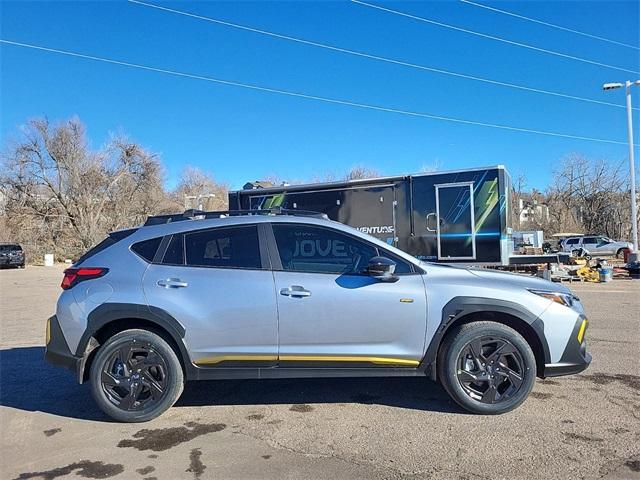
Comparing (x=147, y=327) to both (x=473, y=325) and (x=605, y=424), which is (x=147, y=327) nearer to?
(x=473, y=325)

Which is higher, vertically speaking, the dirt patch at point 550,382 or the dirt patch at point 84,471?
the dirt patch at point 550,382

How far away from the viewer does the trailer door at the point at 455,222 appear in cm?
1075

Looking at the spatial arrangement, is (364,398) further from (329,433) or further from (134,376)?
(134,376)

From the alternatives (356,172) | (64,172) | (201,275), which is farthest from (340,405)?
(64,172)

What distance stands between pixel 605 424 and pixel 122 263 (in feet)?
14.3

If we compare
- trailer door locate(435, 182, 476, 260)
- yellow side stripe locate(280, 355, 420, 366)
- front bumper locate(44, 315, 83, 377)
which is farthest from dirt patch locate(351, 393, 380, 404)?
trailer door locate(435, 182, 476, 260)

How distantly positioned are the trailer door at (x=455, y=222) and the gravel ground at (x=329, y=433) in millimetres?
5272

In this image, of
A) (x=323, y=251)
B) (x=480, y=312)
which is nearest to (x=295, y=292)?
(x=323, y=251)

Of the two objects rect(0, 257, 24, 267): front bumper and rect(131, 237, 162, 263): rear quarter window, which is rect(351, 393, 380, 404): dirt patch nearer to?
rect(131, 237, 162, 263): rear quarter window

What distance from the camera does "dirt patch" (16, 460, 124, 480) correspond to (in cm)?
339

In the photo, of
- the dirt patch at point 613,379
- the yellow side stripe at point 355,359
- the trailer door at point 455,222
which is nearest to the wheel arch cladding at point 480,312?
the yellow side stripe at point 355,359

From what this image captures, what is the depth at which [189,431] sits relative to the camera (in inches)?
162

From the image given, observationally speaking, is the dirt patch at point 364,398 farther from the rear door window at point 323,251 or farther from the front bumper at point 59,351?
the front bumper at point 59,351

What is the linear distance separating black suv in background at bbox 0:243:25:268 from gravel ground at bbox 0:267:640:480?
35.6 m
